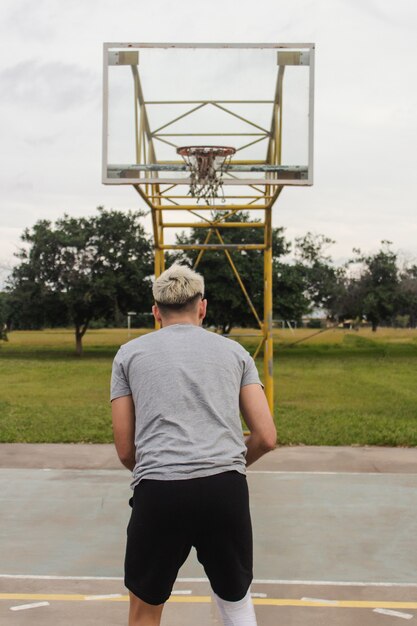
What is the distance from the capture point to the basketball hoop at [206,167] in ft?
32.7

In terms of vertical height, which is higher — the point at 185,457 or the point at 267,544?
the point at 185,457

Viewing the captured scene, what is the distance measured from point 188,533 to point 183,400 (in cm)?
45

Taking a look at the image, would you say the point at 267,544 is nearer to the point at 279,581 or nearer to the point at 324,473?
the point at 279,581

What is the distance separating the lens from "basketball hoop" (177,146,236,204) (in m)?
9.98

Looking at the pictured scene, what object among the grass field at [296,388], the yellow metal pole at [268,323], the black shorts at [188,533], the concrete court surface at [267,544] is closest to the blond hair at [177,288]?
the black shorts at [188,533]

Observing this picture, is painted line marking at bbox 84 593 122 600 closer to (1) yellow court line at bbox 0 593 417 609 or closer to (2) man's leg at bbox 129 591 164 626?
(1) yellow court line at bbox 0 593 417 609

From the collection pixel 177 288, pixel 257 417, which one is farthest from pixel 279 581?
pixel 177 288

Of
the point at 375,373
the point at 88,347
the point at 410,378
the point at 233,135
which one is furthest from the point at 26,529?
the point at 88,347

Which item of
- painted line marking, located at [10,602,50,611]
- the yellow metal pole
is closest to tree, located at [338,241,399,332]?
the yellow metal pole

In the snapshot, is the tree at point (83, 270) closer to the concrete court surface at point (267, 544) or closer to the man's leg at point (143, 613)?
the concrete court surface at point (267, 544)

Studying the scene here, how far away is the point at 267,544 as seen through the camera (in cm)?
620

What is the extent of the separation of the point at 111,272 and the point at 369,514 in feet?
102

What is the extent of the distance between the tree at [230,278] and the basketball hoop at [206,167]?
24.9m

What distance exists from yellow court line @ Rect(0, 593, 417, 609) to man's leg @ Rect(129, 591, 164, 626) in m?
1.99
